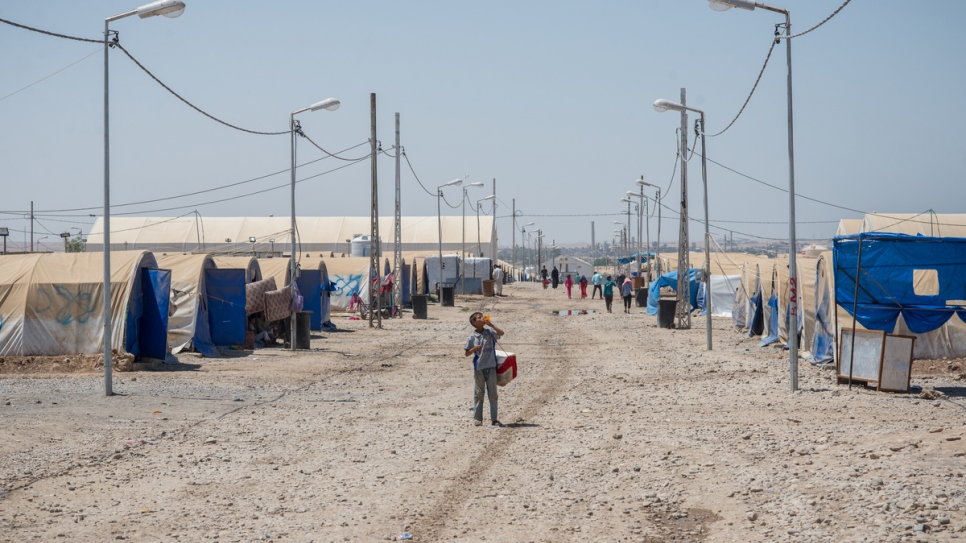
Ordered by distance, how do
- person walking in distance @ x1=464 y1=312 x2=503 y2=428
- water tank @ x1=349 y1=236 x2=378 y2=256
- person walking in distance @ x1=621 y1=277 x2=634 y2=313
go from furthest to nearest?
water tank @ x1=349 y1=236 x2=378 y2=256
person walking in distance @ x1=621 y1=277 x2=634 y2=313
person walking in distance @ x1=464 y1=312 x2=503 y2=428

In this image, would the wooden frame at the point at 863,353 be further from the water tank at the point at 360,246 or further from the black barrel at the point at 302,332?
the water tank at the point at 360,246

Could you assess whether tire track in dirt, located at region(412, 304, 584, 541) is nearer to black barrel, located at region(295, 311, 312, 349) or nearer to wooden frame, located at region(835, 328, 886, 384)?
wooden frame, located at region(835, 328, 886, 384)

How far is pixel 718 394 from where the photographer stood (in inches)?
610

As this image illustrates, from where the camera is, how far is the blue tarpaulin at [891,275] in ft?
53.4

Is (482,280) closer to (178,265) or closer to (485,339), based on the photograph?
(178,265)

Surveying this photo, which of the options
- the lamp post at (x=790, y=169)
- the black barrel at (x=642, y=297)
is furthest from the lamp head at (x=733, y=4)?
the black barrel at (x=642, y=297)

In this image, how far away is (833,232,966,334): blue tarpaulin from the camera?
16266 mm

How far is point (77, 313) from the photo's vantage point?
64.8 feet

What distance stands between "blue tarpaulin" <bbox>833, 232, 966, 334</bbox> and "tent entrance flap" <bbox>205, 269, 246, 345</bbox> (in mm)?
14325

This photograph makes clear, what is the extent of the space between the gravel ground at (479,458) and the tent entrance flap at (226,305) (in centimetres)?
526

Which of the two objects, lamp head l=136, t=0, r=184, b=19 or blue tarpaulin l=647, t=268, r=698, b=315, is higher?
lamp head l=136, t=0, r=184, b=19

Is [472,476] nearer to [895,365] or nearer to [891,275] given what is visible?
[895,365]

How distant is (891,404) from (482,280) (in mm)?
→ 48232

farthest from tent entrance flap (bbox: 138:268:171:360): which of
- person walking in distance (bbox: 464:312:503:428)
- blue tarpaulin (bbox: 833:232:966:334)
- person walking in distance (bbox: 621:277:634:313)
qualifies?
person walking in distance (bbox: 621:277:634:313)
